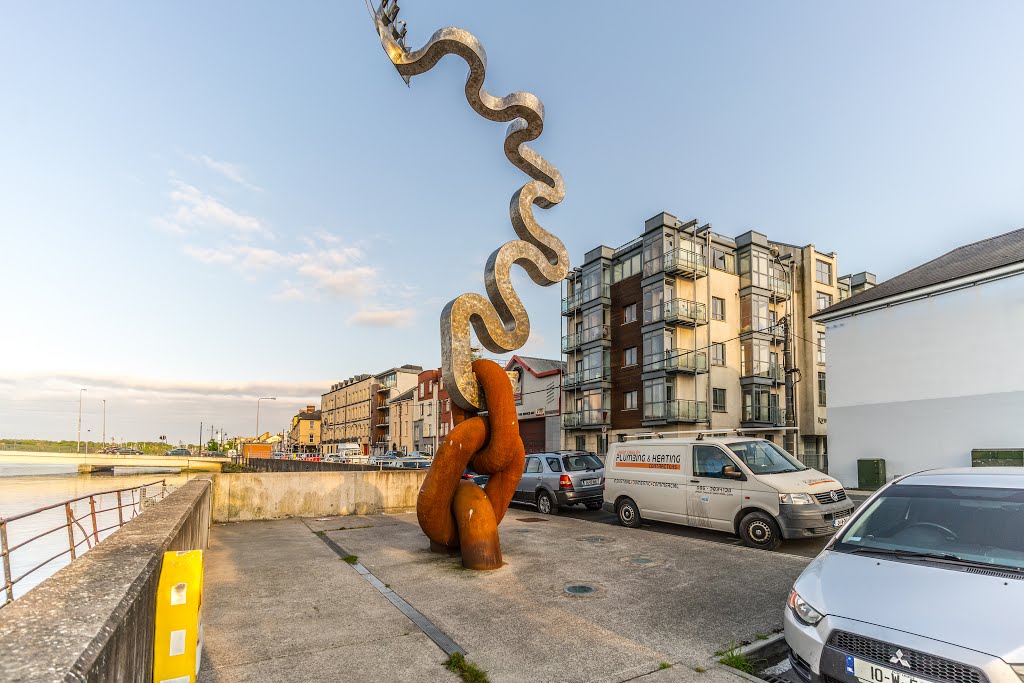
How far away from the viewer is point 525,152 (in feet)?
33.2

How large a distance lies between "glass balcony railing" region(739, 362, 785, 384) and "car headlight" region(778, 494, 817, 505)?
3024cm

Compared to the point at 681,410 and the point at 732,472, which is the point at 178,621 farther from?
the point at 681,410

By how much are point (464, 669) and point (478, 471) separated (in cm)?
427

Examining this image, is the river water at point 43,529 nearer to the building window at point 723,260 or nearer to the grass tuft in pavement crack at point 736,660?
the grass tuft in pavement crack at point 736,660

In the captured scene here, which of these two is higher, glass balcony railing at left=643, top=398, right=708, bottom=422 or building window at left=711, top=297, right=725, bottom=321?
building window at left=711, top=297, right=725, bottom=321

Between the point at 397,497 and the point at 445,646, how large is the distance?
10336 mm

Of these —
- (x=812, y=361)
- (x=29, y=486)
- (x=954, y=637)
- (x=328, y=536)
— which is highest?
(x=812, y=361)

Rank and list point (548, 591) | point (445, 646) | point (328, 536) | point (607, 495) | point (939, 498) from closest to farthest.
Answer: point (939, 498)
point (445, 646)
point (548, 591)
point (328, 536)
point (607, 495)

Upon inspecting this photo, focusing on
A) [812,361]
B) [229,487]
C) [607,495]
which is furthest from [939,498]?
[812,361]

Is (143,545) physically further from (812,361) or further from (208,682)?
(812,361)

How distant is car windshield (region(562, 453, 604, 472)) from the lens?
1555cm

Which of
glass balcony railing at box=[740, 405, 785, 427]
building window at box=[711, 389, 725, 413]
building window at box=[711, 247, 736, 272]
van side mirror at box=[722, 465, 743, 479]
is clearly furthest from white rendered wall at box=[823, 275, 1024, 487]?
van side mirror at box=[722, 465, 743, 479]

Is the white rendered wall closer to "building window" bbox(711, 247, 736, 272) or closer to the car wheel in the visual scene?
"building window" bbox(711, 247, 736, 272)

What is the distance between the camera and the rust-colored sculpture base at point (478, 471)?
8320 mm
